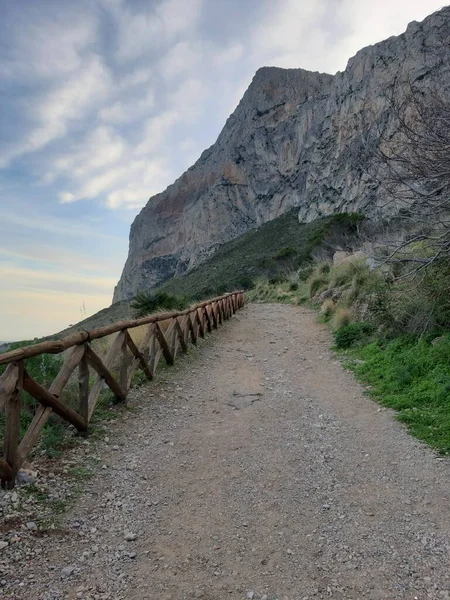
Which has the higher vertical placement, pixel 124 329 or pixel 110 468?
pixel 124 329

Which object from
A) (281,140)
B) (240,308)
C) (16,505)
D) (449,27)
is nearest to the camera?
(16,505)

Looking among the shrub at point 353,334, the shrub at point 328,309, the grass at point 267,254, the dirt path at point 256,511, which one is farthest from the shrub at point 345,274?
the dirt path at point 256,511

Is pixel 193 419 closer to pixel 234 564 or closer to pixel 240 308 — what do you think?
pixel 234 564

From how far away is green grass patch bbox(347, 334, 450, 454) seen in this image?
4586 millimetres

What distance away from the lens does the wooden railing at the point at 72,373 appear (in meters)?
3.14

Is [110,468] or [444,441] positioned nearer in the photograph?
[110,468]

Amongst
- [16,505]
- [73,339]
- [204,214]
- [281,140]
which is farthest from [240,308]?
[204,214]

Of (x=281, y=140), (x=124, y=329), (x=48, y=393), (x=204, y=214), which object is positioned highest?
(x=281, y=140)

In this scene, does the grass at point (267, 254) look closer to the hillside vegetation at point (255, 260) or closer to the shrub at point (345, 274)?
the hillside vegetation at point (255, 260)

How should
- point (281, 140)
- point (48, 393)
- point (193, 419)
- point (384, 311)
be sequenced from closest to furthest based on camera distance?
point (48, 393) → point (193, 419) → point (384, 311) → point (281, 140)

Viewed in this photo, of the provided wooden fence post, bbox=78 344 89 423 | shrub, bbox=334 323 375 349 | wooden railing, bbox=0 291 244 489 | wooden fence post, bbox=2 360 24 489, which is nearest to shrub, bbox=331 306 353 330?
shrub, bbox=334 323 375 349

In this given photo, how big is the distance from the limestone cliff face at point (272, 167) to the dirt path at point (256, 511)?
34593 millimetres

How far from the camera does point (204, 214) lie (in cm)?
9444

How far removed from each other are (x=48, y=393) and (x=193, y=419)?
7.08 ft
